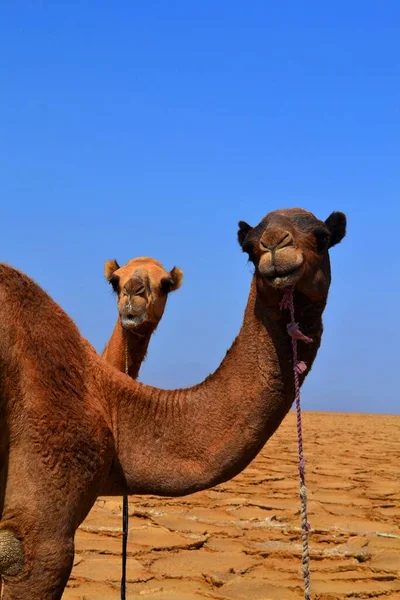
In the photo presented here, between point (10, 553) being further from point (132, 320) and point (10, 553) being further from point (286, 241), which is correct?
point (132, 320)

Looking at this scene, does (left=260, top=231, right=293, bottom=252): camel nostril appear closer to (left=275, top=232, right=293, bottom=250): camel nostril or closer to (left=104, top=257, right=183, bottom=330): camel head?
(left=275, top=232, right=293, bottom=250): camel nostril

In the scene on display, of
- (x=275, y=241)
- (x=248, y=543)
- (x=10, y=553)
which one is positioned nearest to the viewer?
(x=10, y=553)

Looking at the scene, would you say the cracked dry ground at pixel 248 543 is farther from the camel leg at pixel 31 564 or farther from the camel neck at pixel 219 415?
the camel leg at pixel 31 564

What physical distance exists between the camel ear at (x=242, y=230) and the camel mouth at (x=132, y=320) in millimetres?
2461

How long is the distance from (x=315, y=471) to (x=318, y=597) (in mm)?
6279

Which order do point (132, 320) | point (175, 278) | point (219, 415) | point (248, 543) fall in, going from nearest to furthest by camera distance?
point (219, 415) → point (132, 320) → point (248, 543) → point (175, 278)

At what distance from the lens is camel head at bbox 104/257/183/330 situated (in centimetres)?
643

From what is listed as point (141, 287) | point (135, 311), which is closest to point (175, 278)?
point (141, 287)

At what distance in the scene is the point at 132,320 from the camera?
6.35 m

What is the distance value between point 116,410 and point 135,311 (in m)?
2.44

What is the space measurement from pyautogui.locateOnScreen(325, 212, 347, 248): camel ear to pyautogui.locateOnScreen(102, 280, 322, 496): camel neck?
37 cm

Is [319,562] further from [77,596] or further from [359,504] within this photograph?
[359,504]

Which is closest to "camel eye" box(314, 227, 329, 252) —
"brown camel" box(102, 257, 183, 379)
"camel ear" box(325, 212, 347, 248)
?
"camel ear" box(325, 212, 347, 248)

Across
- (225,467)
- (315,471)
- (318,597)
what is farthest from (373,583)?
(315,471)
